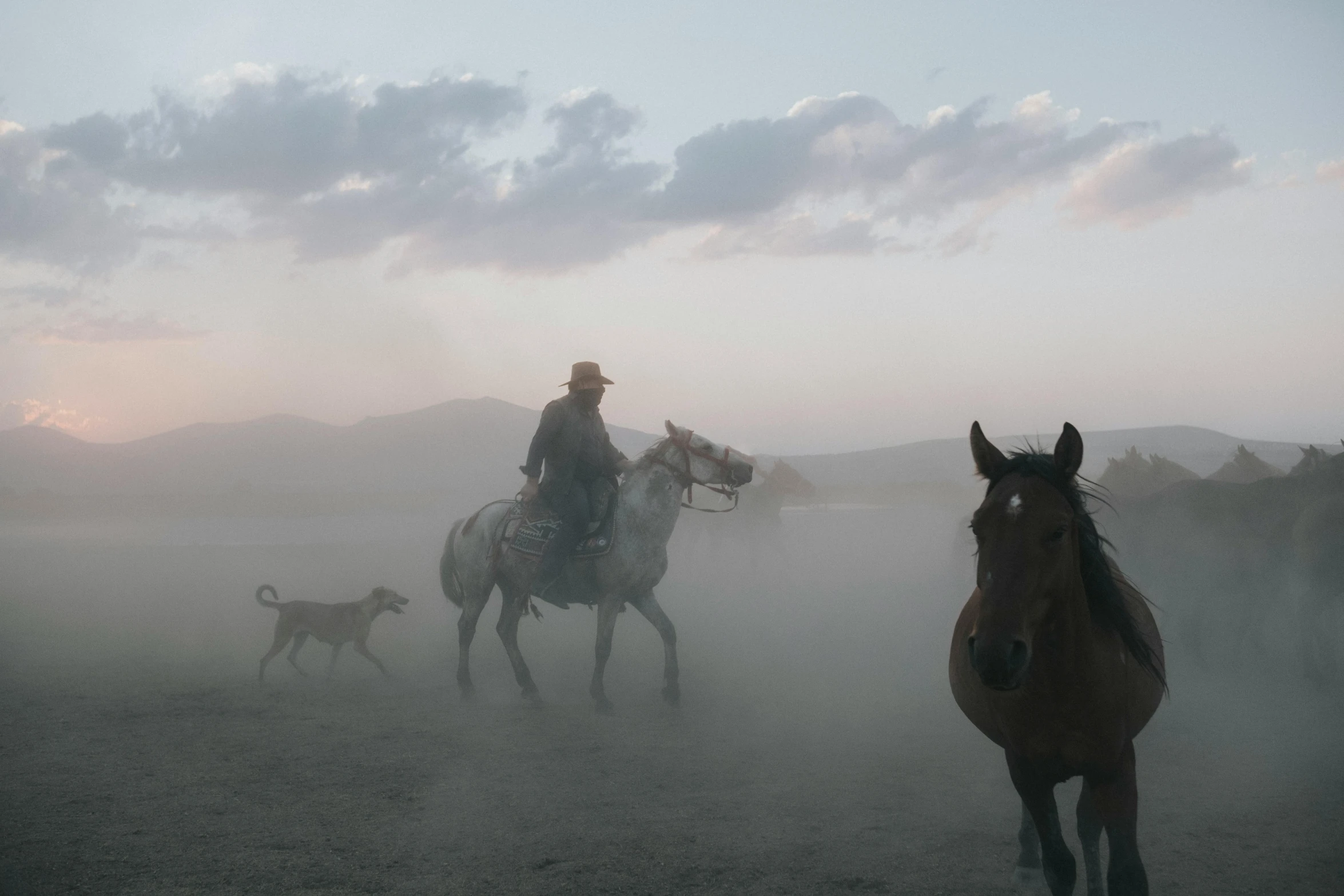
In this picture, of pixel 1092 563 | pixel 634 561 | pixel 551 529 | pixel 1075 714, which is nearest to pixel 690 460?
pixel 634 561

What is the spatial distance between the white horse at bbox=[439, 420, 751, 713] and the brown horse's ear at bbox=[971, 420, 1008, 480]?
5299 mm

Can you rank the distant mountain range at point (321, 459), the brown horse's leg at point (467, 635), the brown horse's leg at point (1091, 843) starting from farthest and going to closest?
the distant mountain range at point (321, 459) → the brown horse's leg at point (467, 635) → the brown horse's leg at point (1091, 843)

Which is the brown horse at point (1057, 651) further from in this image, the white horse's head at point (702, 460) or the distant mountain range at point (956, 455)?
the distant mountain range at point (956, 455)

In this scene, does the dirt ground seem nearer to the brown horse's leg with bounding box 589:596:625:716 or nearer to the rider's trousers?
the brown horse's leg with bounding box 589:596:625:716

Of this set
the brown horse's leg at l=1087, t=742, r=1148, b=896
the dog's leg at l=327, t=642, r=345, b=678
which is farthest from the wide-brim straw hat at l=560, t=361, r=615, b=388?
the brown horse's leg at l=1087, t=742, r=1148, b=896

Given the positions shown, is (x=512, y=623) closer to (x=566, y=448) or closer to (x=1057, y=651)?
(x=566, y=448)

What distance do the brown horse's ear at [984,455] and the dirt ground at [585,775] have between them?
7.85 ft

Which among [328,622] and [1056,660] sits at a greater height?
[1056,660]

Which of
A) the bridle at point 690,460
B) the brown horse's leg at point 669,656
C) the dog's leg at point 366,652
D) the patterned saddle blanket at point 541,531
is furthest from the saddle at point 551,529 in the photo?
the dog's leg at point 366,652

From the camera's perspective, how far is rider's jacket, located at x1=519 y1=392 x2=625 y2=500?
9.08 m

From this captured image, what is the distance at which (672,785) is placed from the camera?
21.2 ft

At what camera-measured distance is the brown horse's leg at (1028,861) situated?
4641 millimetres

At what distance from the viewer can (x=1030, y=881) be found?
4.64 metres

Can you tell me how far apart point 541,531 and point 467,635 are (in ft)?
5.48
